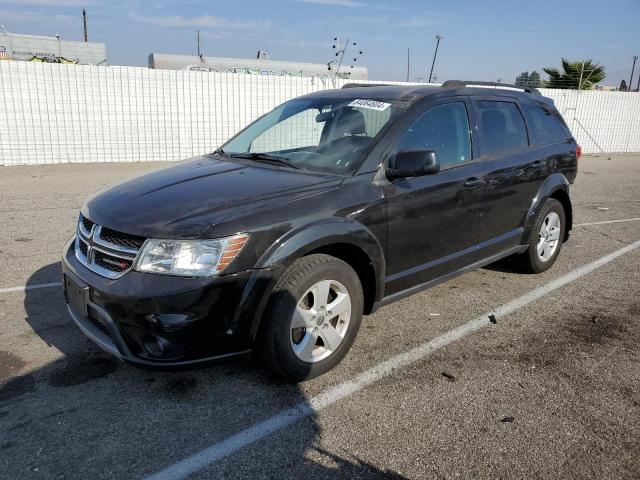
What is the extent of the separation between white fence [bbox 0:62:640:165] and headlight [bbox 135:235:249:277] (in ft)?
35.6

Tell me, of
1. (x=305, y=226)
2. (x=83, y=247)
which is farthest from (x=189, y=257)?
(x=83, y=247)

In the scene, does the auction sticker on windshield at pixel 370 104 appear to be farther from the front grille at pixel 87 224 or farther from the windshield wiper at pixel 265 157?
the front grille at pixel 87 224

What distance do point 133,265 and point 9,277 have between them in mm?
2962

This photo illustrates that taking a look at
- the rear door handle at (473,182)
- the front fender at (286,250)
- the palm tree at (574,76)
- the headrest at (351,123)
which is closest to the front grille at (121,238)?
the front fender at (286,250)

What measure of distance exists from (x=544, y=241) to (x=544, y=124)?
1.20 m

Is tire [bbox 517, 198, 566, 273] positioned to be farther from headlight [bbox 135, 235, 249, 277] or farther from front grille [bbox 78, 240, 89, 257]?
front grille [bbox 78, 240, 89, 257]

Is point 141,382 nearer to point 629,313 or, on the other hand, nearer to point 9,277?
point 9,277

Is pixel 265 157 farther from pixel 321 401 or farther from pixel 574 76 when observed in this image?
pixel 574 76

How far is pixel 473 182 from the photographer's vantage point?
4328 millimetres

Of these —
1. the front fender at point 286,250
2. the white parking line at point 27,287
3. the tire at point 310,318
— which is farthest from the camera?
the white parking line at point 27,287

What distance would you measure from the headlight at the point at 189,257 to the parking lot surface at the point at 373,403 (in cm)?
83

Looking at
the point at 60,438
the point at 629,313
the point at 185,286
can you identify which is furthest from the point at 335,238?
the point at 629,313

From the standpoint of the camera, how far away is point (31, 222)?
729cm

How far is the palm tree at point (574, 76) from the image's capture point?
2494 cm
